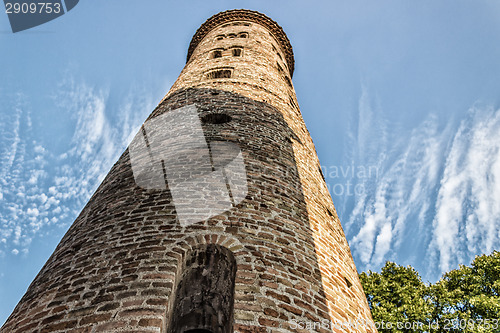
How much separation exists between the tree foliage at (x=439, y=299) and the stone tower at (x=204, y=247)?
700cm

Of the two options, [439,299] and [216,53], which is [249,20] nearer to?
[216,53]

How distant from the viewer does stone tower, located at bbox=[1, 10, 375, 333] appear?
294 cm

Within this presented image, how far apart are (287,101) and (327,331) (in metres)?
5.82

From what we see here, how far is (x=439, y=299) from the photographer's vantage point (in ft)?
37.2

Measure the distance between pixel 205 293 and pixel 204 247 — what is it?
435 mm

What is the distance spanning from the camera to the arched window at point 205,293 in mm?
3131

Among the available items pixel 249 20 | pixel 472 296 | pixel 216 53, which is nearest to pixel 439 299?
pixel 472 296

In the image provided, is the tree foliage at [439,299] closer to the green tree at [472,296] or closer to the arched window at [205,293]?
the green tree at [472,296]

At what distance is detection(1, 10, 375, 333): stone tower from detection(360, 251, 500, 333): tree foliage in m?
7.00

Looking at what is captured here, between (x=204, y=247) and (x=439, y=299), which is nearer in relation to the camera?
A: (x=204, y=247)

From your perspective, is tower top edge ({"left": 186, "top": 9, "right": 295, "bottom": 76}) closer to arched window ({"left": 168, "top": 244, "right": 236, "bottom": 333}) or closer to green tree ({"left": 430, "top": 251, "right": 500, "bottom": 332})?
green tree ({"left": 430, "top": 251, "right": 500, "bottom": 332})

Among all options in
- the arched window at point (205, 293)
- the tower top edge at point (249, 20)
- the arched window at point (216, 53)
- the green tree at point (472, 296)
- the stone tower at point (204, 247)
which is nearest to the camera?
the stone tower at point (204, 247)

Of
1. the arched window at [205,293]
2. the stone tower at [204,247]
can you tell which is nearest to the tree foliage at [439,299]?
the stone tower at [204,247]

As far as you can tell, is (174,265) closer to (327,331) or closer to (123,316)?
(123,316)
